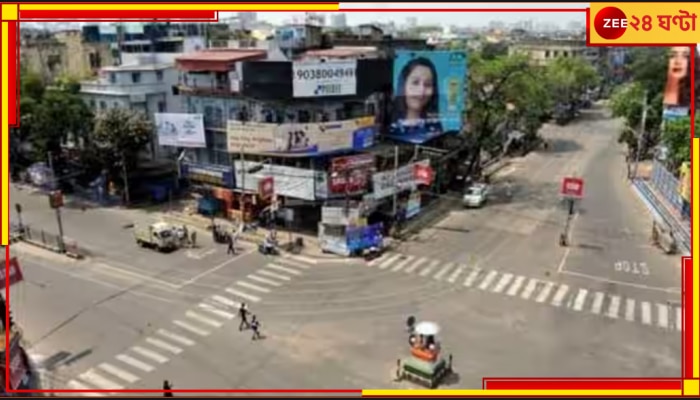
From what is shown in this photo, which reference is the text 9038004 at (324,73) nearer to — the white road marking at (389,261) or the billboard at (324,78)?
the billboard at (324,78)

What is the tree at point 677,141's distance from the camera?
50938mm

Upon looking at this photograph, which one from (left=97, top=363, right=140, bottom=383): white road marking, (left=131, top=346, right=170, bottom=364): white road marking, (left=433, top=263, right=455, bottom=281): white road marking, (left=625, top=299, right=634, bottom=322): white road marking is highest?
(left=433, top=263, right=455, bottom=281): white road marking

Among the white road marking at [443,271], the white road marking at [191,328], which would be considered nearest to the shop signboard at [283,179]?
the white road marking at [443,271]

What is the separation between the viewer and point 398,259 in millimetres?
39750

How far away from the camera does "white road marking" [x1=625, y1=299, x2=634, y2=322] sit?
31.5m

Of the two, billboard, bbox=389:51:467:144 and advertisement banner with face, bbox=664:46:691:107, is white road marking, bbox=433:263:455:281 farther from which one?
advertisement banner with face, bbox=664:46:691:107

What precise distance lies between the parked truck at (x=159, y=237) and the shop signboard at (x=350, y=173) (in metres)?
10.6

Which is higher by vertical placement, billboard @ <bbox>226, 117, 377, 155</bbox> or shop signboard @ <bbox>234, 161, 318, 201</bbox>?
billboard @ <bbox>226, 117, 377, 155</bbox>

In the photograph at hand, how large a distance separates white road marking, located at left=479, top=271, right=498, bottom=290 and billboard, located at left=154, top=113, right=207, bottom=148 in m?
22.4

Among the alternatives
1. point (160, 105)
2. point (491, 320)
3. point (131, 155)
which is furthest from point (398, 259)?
point (160, 105)

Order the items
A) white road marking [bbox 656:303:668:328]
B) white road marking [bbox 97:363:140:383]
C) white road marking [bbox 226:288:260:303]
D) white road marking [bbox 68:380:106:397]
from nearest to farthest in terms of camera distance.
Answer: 1. white road marking [bbox 68:380:106:397]
2. white road marking [bbox 97:363:140:383]
3. white road marking [bbox 656:303:668:328]
4. white road marking [bbox 226:288:260:303]

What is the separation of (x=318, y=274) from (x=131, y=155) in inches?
842

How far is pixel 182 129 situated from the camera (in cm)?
4747

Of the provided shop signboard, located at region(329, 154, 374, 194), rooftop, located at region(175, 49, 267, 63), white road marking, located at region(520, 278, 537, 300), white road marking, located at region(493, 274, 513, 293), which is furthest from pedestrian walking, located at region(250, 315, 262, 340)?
rooftop, located at region(175, 49, 267, 63)
